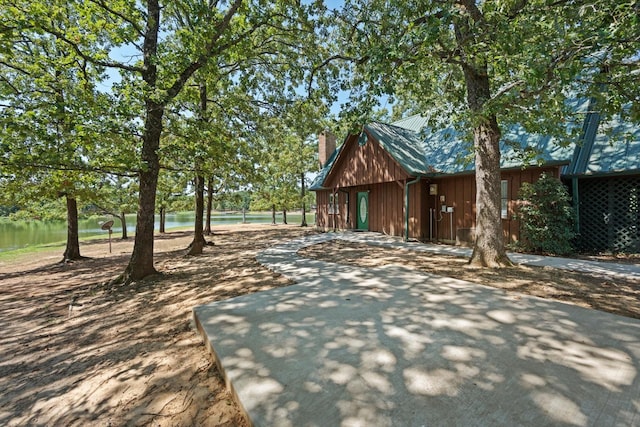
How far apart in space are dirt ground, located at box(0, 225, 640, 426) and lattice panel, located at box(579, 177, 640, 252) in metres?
4.17

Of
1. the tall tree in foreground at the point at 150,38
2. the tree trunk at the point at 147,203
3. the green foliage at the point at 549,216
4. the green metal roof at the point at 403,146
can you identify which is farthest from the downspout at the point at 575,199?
the tree trunk at the point at 147,203

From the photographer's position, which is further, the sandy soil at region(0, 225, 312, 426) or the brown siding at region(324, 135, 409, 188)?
the brown siding at region(324, 135, 409, 188)

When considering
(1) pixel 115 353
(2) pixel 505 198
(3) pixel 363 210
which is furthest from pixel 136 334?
(3) pixel 363 210

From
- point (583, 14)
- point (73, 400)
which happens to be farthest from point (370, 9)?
point (73, 400)

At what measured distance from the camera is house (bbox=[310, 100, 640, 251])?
318 inches

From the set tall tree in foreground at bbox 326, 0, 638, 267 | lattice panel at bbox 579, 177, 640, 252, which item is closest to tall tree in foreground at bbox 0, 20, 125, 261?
tall tree in foreground at bbox 326, 0, 638, 267

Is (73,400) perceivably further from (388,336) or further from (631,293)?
(631,293)

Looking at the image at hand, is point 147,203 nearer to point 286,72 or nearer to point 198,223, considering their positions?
point 198,223

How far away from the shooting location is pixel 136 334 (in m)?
3.96

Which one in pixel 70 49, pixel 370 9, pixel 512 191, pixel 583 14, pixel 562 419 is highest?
pixel 370 9

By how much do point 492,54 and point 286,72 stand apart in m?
5.97

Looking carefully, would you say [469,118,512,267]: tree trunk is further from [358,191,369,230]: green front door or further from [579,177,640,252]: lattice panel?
[358,191,369,230]: green front door

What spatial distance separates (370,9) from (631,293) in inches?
308

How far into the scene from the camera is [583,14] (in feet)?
13.6
